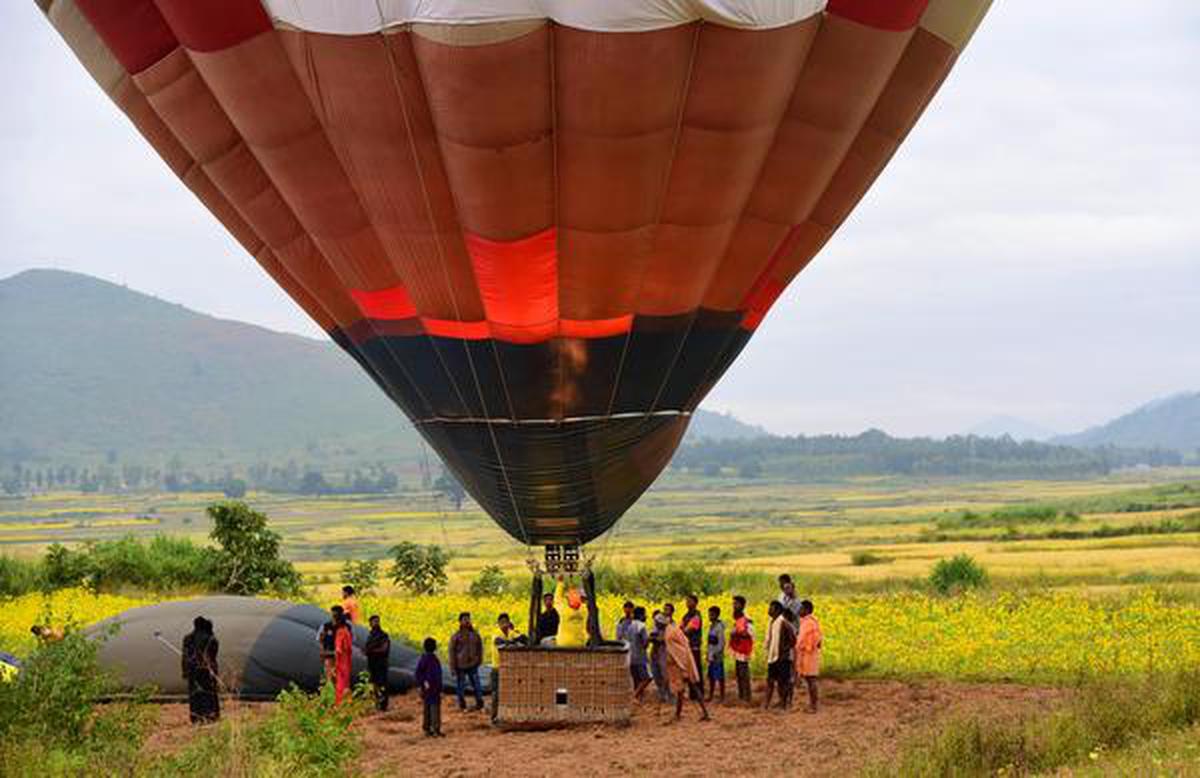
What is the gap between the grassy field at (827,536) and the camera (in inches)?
1670

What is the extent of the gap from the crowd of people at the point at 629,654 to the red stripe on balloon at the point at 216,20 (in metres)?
6.75

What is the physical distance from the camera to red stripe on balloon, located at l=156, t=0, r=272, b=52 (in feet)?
47.1

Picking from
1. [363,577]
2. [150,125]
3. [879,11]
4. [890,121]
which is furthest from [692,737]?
[363,577]

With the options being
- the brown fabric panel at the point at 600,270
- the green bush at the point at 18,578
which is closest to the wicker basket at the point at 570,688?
the brown fabric panel at the point at 600,270

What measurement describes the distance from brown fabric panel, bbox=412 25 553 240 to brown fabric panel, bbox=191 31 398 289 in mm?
1401

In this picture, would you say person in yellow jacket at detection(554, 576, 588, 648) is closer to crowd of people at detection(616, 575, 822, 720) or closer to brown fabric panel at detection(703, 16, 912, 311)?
crowd of people at detection(616, 575, 822, 720)

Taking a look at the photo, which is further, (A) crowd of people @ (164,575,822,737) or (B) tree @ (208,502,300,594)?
(B) tree @ (208,502,300,594)

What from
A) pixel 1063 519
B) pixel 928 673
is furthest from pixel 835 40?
pixel 1063 519

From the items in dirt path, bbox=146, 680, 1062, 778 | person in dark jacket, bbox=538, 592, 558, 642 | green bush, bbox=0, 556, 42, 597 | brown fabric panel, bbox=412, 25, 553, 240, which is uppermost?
brown fabric panel, bbox=412, 25, 553, 240

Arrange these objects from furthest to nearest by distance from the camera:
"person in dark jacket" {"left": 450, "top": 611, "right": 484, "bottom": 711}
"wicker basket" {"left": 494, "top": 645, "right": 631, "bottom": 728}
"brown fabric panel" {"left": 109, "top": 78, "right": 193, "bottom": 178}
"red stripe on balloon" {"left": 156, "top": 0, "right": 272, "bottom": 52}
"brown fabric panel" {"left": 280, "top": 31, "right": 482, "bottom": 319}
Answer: "person in dark jacket" {"left": 450, "top": 611, "right": 484, "bottom": 711} → "brown fabric panel" {"left": 109, "top": 78, "right": 193, "bottom": 178} → "wicker basket" {"left": 494, "top": 645, "right": 631, "bottom": 728} → "red stripe on balloon" {"left": 156, "top": 0, "right": 272, "bottom": 52} → "brown fabric panel" {"left": 280, "top": 31, "right": 482, "bottom": 319}

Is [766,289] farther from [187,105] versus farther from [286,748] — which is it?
[286,748]

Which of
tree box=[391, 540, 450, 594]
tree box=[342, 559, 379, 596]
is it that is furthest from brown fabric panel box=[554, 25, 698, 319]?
tree box=[391, 540, 450, 594]

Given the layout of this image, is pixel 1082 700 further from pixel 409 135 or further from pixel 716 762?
pixel 409 135

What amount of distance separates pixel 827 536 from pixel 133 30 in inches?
3308
